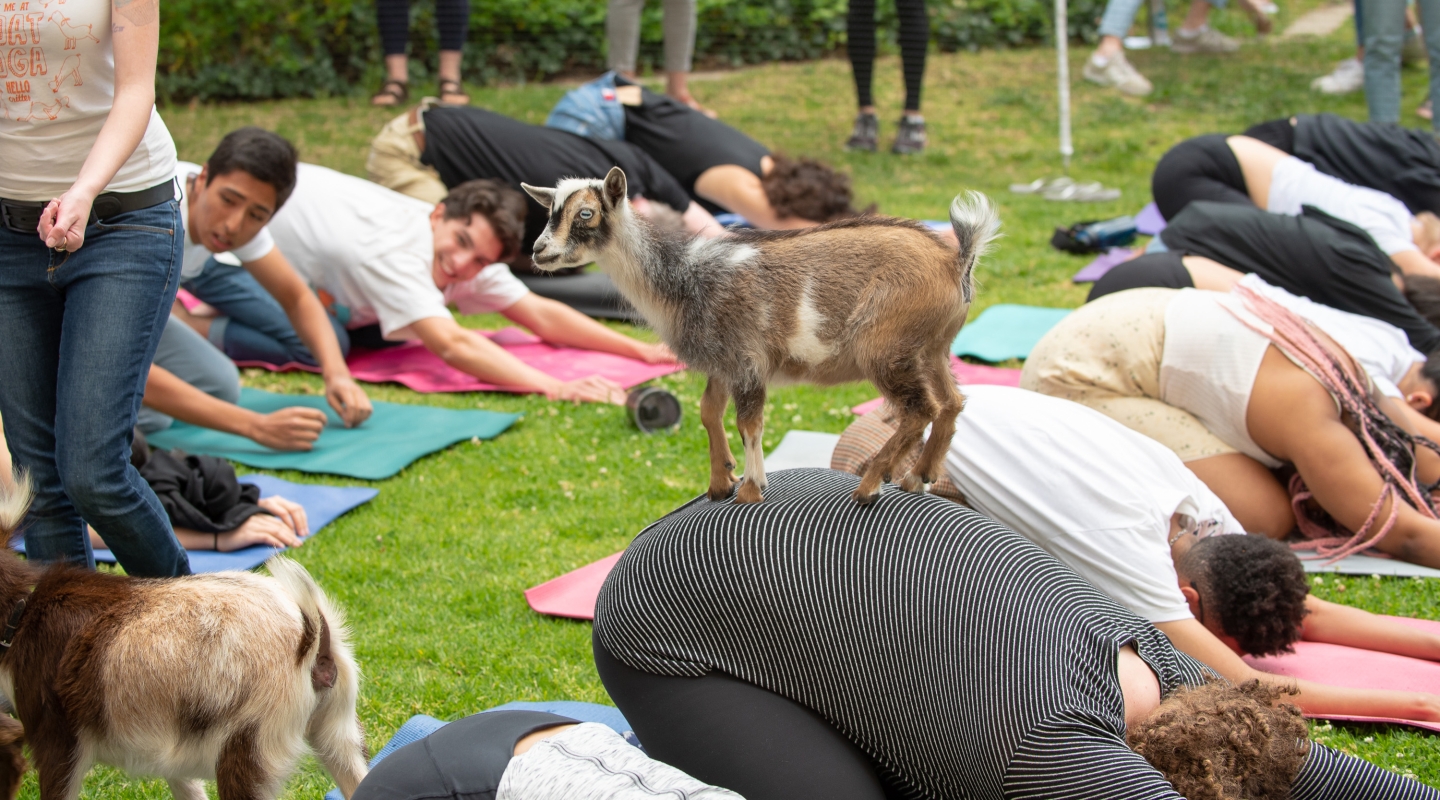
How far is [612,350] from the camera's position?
237 inches

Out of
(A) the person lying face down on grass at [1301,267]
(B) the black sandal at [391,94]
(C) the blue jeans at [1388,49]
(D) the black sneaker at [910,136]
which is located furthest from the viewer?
(B) the black sandal at [391,94]

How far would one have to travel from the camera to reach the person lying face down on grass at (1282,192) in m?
5.52

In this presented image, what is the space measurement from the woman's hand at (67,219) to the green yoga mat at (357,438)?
217 centimetres

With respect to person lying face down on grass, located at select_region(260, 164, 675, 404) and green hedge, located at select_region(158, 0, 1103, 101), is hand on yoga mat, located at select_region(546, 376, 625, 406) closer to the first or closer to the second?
person lying face down on grass, located at select_region(260, 164, 675, 404)

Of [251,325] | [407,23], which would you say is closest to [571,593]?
[251,325]

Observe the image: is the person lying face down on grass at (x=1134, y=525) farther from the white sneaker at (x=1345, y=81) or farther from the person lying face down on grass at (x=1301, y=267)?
the white sneaker at (x=1345, y=81)

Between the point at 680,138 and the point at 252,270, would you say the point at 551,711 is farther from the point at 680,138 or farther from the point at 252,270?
the point at 680,138

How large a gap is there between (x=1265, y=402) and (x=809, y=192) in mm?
2969

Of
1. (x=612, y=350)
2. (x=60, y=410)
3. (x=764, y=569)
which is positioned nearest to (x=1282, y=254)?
(x=612, y=350)

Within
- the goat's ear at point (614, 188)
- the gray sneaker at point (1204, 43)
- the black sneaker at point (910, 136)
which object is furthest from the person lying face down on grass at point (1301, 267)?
the gray sneaker at point (1204, 43)

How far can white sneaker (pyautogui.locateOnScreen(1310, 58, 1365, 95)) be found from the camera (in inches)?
469

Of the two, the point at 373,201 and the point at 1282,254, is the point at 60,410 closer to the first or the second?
the point at 373,201

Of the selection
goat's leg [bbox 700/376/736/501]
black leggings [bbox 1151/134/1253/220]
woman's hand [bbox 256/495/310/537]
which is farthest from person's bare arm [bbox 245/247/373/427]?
black leggings [bbox 1151/134/1253/220]

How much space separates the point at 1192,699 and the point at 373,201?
4.59 meters
